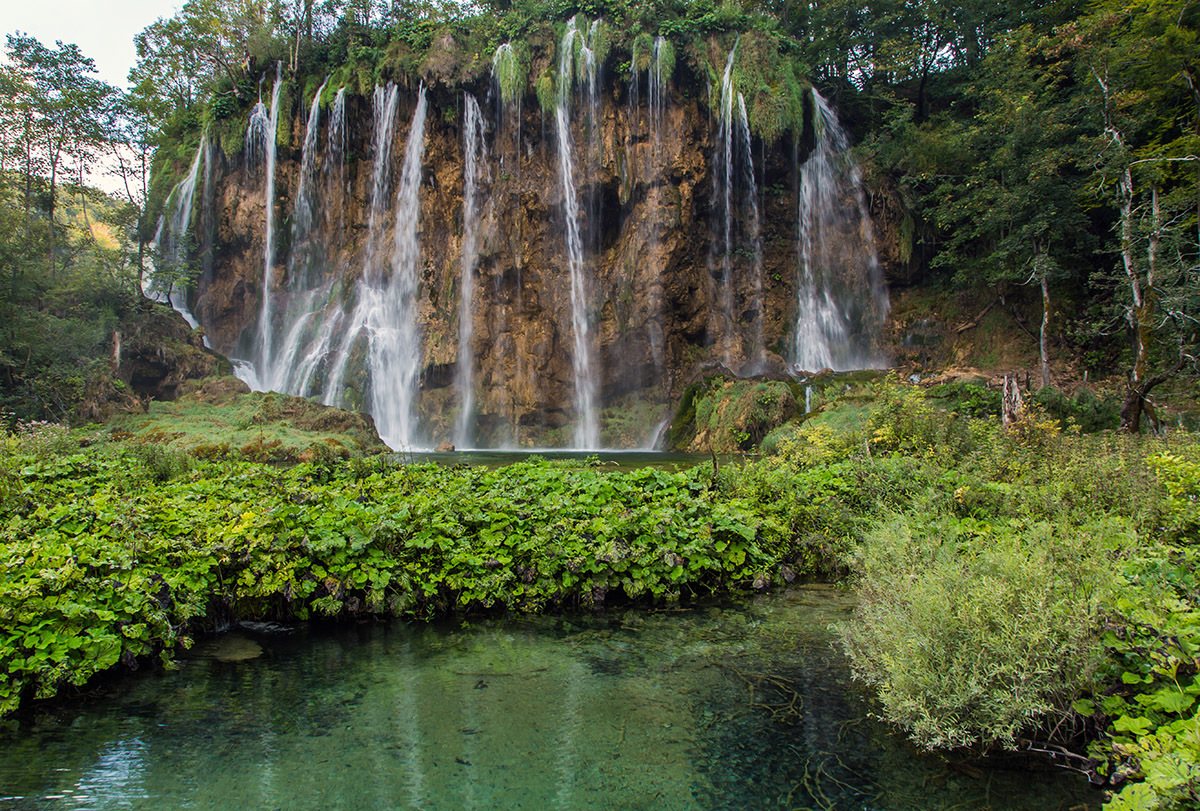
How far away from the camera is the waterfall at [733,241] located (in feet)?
80.1

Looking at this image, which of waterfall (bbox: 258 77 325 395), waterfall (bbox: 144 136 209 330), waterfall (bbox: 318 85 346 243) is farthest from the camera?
waterfall (bbox: 144 136 209 330)

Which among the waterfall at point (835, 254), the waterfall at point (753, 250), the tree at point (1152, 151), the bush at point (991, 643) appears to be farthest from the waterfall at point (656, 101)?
the bush at point (991, 643)

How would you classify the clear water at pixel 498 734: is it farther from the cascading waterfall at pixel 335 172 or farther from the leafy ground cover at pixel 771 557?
the cascading waterfall at pixel 335 172

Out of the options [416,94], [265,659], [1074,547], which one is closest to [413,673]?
[265,659]

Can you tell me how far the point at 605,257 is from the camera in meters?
25.2

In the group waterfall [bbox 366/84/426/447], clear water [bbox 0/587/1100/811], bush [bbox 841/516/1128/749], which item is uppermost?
waterfall [bbox 366/84/426/447]

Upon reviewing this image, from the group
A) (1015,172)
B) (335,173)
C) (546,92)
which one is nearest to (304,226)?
(335,173)

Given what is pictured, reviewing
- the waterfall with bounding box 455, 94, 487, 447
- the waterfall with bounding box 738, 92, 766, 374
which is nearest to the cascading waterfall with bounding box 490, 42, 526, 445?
the waterfall with bounding box 455, 94, 487, 447

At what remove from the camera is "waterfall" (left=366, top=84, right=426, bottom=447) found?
2396 centimetres

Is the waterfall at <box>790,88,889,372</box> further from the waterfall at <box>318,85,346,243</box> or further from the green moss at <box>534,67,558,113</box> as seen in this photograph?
the waterfall at <box>318,85,346,243</box>

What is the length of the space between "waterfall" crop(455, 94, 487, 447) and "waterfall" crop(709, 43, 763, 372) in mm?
9174

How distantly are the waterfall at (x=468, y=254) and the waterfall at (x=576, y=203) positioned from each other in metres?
3.29

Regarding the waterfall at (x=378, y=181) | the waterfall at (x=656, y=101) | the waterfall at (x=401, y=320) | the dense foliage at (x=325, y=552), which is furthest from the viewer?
the waterfall at (x=378, y=181)

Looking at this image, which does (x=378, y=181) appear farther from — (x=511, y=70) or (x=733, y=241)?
(x=733, y=241)
